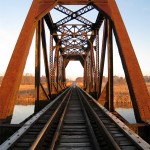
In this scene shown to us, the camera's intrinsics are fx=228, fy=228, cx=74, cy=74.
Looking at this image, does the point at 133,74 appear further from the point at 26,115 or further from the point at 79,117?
the point at 26,115

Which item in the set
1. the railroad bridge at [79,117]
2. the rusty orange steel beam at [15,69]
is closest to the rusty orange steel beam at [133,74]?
the railroad bridge at [79,117]

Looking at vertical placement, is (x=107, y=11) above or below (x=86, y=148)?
above

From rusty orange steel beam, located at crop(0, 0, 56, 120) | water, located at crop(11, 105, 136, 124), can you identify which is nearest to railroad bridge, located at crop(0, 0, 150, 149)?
rusty orange steel beam, located at crop(0, 0, 56, 120)

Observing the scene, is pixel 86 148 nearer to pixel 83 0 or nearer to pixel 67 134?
pixel 67 134

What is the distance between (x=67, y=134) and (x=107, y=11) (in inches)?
231

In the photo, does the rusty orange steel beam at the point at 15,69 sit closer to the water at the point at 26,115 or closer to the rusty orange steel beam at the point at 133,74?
the rusty orange steel beam at the point at 133,74

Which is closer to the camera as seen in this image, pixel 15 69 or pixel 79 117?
pixel 15 69

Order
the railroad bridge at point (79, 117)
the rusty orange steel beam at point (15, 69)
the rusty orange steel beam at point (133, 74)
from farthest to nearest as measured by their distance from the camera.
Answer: the rusty orange steel beam at point (15, 69) < the rusty orange steel beam at point (133, 74) < the railroad bridge at point (79, 117)

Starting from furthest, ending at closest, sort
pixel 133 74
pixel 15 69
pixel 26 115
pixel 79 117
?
1. pixel 26 115
2. pixel 79 117
3. pixel 15 69
4. pixel 133 74

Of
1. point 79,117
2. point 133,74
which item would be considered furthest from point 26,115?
point 133,74

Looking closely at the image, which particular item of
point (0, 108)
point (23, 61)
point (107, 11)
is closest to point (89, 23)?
point (107, 11)

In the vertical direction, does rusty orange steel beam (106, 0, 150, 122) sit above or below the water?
above

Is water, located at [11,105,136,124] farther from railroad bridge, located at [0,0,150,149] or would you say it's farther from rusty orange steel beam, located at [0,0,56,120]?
rusty orange steel beam, located at [0,0,56,120]

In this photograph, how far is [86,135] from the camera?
5.65 meters
